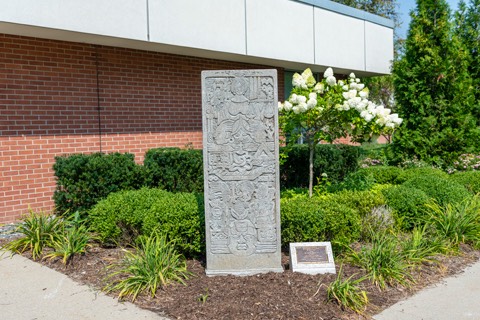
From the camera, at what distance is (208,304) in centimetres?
429

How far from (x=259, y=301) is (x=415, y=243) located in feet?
7.23

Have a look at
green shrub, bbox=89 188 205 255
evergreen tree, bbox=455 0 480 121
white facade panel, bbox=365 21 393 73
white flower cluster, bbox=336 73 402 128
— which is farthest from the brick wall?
evergreen tree, bbox=455 0 480 121

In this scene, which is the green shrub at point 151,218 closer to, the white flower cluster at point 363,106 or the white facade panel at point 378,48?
the white flower cluster at point 363,106

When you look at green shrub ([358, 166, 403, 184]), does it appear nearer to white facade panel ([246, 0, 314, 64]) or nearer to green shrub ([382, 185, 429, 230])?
green shrub ([382, 185, 429, 230])

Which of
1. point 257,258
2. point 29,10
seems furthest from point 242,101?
point 29,10

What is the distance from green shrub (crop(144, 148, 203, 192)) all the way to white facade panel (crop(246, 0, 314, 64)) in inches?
127

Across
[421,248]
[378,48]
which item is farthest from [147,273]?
[378,48]

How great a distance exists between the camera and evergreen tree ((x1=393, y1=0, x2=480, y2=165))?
33.7ft

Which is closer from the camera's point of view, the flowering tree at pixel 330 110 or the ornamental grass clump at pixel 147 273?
the ornamental grass clump at pixel 147 273

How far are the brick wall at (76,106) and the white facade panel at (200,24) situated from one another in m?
1.13

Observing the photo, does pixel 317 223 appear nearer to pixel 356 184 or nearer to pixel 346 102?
pixel 346 102

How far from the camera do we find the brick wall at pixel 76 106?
7.92 metres

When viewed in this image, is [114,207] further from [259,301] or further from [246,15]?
[246,15]

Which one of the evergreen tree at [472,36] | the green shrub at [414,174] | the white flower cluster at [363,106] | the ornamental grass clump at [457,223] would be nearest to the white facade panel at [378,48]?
the evergreen tree at [472,36]
